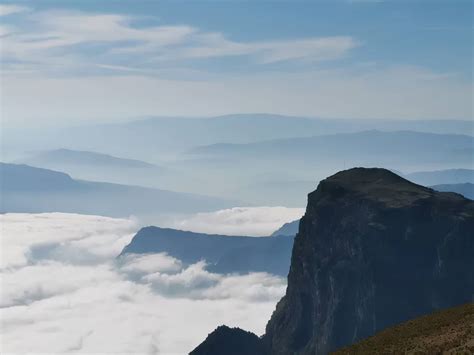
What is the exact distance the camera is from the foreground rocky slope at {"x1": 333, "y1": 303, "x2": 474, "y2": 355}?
80106 mm

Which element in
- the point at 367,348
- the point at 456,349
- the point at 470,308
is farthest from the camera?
the point at 470,308

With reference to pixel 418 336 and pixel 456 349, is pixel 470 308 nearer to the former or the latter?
pixel 418 336

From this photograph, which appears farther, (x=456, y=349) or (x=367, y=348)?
(x=367, y=348)

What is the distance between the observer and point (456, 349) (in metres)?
77.8

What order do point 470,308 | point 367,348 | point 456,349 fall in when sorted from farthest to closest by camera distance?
point 470,308 < point 367,348 < point 456,349

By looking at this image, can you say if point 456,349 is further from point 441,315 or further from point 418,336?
point 441,315

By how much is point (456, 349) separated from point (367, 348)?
531 inches

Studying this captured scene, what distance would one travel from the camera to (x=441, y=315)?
99625mm

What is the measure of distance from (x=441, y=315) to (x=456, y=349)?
22256 mm

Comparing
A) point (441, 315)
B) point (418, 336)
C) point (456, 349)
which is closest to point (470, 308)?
point (441, 315)

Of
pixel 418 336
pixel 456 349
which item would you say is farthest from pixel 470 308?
pixel 456 349

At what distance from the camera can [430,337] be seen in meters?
86.8

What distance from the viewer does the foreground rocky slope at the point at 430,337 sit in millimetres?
80106

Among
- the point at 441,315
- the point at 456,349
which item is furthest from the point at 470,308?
the point at 456,349
